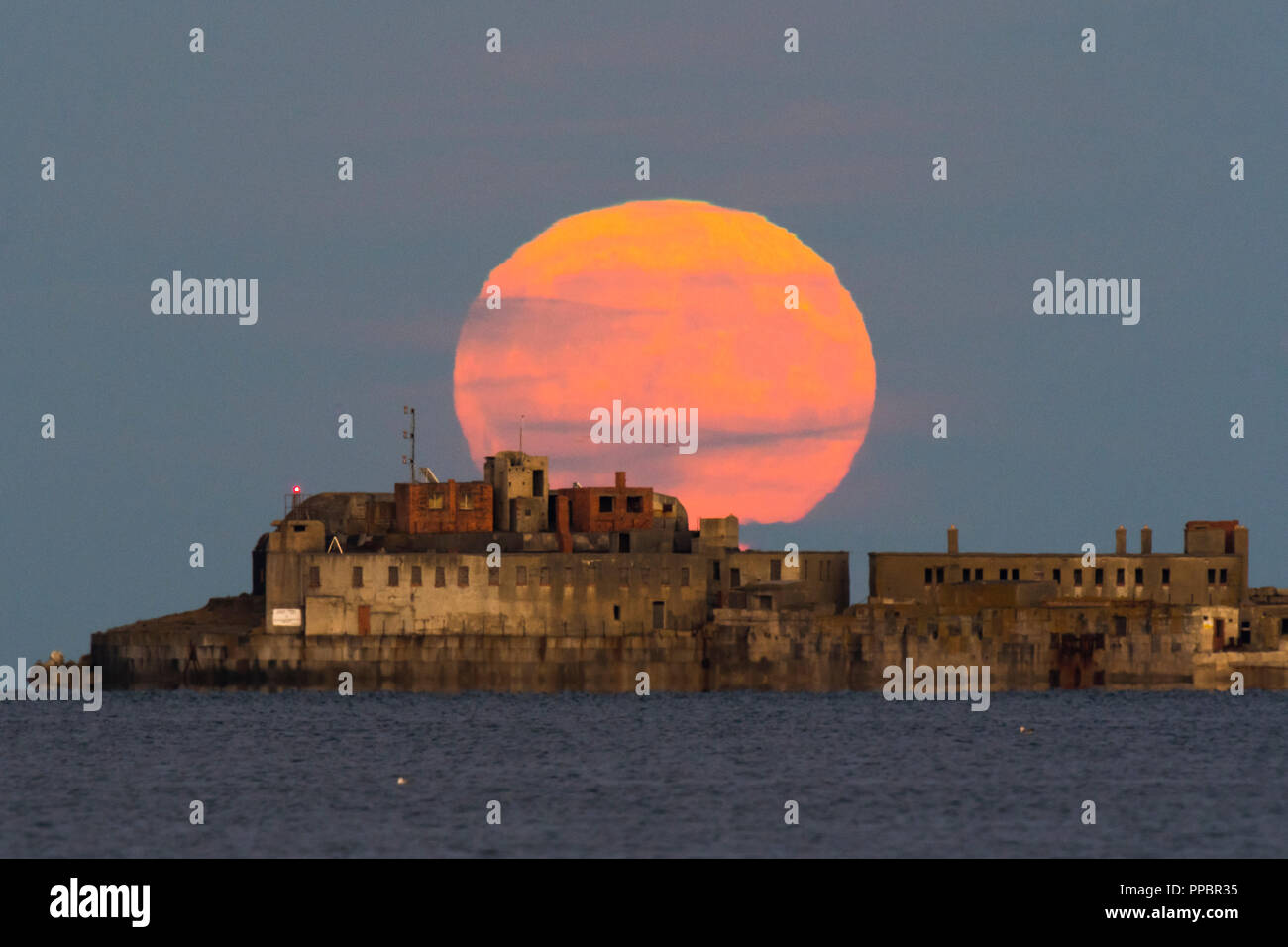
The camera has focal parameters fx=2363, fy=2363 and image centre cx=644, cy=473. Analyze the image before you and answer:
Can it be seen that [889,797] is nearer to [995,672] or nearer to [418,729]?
[418,729]

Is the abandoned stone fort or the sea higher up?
the abandoned stone fort

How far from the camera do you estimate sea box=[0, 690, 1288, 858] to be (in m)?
67.9

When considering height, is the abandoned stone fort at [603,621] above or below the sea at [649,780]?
above

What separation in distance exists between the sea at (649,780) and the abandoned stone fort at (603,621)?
2.35 metres

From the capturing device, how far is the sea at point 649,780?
223ft

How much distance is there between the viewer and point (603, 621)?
13262cm

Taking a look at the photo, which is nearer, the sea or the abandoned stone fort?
the sea

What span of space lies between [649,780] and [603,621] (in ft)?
157

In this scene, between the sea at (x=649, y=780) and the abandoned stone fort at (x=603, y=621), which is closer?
the sea at (x=649, y=780)

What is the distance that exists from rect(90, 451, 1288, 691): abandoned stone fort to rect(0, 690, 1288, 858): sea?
2.35m

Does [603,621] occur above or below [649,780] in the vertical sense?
above

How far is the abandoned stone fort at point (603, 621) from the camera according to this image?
13050cm
